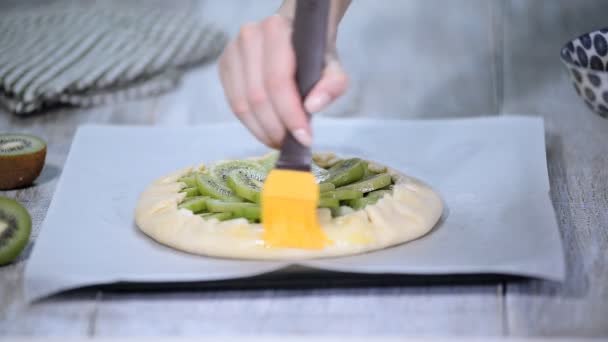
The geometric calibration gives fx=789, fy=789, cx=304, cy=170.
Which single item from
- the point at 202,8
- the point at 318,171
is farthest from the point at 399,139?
the point at 202,8

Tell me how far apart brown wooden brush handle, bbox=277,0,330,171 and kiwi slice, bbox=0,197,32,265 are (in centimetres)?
67

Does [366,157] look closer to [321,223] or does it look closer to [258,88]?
[321,223]

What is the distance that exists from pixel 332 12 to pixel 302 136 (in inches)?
22.6

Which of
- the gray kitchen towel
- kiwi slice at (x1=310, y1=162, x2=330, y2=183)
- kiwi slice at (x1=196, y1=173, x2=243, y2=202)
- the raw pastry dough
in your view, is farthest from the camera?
the gray kitchen towel

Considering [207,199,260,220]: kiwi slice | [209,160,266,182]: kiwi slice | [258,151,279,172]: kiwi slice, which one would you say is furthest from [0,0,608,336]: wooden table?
[258,151,279,172]: kiwi slice

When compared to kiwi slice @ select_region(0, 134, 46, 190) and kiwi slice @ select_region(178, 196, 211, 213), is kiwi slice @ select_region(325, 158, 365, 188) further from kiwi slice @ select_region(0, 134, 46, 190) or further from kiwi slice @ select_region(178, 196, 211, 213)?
kiwi slice @ select_region(0, 134, 46, 190)

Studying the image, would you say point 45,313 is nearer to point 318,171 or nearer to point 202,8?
point 318,171

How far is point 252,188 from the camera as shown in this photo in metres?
1.96

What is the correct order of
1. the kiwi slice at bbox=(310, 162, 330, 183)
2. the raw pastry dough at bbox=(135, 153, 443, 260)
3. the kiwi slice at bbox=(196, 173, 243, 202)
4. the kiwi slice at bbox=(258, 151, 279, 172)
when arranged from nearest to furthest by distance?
the raw pastry dough at bbox=(135, 153, 443, 260) < the kiwi slice at bbox=(196, 173, 243, 202) < the kiwi slice at bbox=(310, 162, 330, 183) < the kiwi slice at bbox=(258, 151, 279, 172)

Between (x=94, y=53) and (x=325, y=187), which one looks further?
(x=94, y=53)

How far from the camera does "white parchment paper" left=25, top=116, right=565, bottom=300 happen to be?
1707 mm

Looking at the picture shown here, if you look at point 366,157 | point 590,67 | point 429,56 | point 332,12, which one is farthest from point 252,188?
point 429,56

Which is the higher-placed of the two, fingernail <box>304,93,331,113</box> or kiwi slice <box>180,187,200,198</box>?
fingernail <box>304,93,331,113</box>

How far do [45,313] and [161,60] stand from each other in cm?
188
